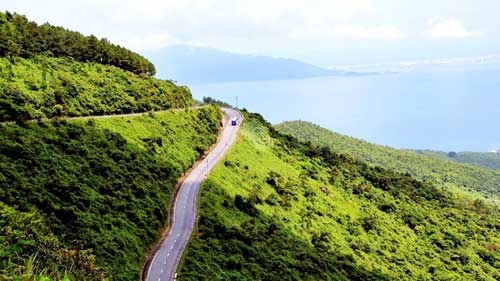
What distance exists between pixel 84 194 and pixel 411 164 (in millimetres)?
121883

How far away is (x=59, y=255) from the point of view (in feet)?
86.2

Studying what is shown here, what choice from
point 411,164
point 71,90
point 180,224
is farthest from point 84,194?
point 411,164

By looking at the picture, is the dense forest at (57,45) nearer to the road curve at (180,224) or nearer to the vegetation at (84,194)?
the vegetation at (84,194)

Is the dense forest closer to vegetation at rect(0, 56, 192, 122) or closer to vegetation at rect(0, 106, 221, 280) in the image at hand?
vegetation at rect(0, 56, 192, 122)

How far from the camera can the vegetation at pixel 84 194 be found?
27.6 m

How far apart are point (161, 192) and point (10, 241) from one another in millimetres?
23217

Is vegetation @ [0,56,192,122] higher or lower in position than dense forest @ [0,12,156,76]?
lower

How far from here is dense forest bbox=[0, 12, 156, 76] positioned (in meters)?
59.4

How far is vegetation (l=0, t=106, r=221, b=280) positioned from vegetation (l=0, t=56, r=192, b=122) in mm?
2575

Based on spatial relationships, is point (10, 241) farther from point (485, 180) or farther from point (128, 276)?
point (485, 180)

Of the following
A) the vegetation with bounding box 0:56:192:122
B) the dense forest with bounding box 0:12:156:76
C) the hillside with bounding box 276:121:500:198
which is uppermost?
the dense forest with bounding box 0:12:156:76

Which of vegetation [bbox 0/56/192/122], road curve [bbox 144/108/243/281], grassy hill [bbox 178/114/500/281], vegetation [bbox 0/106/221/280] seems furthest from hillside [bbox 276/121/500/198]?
vegetation [bbox 0/106/221/280]

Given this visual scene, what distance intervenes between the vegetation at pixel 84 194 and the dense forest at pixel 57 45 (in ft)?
44.4

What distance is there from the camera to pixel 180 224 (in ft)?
148
